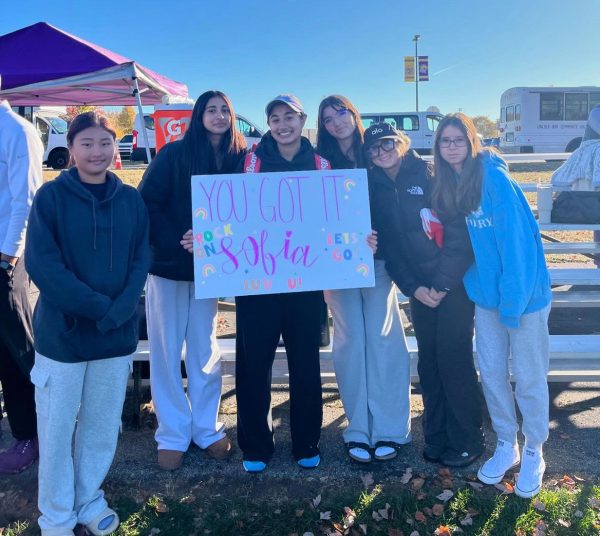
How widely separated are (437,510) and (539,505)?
0.53 m

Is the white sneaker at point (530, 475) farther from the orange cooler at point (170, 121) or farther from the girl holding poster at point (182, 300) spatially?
the orange cooler at point (170, 121)

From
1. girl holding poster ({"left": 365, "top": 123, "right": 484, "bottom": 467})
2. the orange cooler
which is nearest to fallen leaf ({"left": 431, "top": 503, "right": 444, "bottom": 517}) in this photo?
girl holding poster ({"left": 365, "top": 123, "right": 484, "bottom": 467})

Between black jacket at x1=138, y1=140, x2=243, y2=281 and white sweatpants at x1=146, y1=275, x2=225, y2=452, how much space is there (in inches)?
6.8

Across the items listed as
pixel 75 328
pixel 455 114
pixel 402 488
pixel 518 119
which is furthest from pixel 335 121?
pixel 518 119

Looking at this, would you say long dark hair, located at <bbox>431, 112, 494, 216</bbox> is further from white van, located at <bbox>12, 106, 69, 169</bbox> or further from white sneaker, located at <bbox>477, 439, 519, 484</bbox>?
white van, located at <bbox>12, 106, 69, 169</bbox>

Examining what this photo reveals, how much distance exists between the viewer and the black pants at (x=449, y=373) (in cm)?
308

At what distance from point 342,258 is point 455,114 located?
0.97 meters

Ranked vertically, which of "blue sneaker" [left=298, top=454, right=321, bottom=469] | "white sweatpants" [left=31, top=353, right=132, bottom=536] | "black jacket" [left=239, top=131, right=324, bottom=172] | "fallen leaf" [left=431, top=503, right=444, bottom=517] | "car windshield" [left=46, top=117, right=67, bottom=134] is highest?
"car windshield" [left=46, top=117, right=67, bottom=134]

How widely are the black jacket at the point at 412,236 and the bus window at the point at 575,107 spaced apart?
75.6 ft

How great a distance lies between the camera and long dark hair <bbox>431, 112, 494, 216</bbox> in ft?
9.35

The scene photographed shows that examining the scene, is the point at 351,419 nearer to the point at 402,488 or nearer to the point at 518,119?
the point at 402,488

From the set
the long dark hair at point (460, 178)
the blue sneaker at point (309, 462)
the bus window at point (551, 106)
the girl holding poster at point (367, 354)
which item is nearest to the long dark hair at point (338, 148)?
the girl holding poster at point (367, 354)

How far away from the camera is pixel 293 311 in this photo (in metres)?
3.10

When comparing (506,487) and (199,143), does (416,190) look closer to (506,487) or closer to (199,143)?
(199,143)
